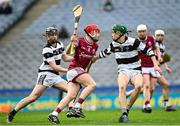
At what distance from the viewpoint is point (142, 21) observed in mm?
29688

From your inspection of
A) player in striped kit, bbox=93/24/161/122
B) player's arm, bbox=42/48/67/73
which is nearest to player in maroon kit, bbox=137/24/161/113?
player in striped kit, bbox=93/24/161/122

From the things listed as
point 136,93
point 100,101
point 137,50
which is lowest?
point 100,101

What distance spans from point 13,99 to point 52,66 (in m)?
9.48

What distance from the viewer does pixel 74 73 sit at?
1578 centimetres

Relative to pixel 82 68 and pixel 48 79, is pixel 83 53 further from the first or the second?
pixel 48 79

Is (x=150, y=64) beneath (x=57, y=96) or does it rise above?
above

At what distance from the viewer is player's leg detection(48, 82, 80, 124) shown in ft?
49.4

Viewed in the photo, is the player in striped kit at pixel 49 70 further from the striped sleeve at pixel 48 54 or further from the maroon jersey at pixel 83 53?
the maroon jersey at pixel 83 53

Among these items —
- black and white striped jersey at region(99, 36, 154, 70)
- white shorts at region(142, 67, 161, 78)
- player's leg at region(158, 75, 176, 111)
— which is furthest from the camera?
player's leg at region(158, 75, 176, 111)

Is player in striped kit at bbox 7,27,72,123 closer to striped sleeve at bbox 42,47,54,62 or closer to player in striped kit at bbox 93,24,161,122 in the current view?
striped sleeve at bbox 42,47,54,62

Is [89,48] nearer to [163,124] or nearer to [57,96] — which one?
[163,124]

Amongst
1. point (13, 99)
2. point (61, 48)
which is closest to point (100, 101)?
point (13, 99)

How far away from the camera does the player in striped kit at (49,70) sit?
16.6 metres

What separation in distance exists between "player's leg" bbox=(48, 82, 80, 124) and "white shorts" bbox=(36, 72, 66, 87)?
1411 millimetres
